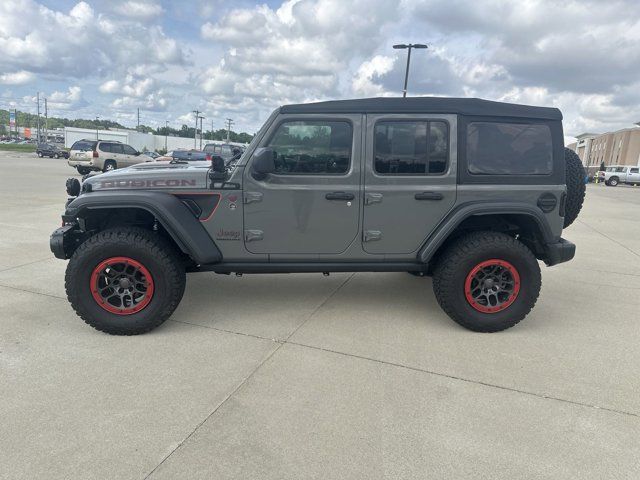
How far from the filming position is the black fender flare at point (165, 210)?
3.44 m

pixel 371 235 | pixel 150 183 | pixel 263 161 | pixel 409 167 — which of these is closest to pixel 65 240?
pixel 150 183

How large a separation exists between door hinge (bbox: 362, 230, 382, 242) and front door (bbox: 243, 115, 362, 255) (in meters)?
0.17

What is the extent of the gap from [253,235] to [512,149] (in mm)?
2294

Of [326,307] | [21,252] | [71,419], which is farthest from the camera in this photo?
[21,252]

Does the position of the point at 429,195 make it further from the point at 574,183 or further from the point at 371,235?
the point at 574,183

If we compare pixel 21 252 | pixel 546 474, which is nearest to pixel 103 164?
pixel 21 252

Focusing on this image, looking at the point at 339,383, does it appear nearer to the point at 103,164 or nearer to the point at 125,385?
the point at 125,385

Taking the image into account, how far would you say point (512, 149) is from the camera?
375cm

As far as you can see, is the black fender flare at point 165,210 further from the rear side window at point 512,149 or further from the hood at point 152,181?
the rear side window at point 512,149

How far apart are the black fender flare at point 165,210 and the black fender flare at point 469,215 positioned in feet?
5.93

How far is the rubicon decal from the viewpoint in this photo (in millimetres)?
3582

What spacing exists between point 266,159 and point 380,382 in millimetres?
1841

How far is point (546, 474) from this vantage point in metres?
2.15

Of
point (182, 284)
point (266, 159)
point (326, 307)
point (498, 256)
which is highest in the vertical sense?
point (266, 159)
